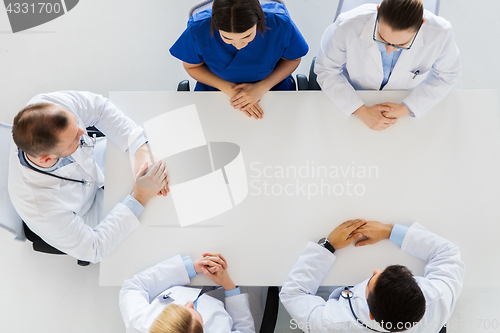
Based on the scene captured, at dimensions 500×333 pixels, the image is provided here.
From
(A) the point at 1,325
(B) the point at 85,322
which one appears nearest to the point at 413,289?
(B) the point at 85,322

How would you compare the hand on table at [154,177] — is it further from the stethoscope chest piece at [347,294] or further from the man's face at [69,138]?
the stethoscope chest piece at [347,294]

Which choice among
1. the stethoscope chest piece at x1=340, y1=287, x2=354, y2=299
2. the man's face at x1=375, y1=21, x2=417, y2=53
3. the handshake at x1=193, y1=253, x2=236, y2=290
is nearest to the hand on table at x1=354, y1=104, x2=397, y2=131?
the man's face at x1=375, y1=21, x2=417, y2=53

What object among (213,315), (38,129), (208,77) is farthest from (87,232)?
(208,77)

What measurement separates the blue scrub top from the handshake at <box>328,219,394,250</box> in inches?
29.6

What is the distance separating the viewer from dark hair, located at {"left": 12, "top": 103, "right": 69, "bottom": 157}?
48.8 inches

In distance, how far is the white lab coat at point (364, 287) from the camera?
1.31 metres

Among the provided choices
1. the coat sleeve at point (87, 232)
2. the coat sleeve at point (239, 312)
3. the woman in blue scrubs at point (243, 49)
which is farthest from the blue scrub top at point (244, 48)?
the coat sleeve at point (239, 312)

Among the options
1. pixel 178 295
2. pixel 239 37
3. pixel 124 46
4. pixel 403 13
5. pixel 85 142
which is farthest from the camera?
pixel 124 46

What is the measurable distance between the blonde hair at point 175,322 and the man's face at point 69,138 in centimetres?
68

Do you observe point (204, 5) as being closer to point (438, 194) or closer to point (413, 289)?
point (438, 194)

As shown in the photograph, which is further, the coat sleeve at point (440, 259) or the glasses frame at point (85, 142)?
the glasses frame at point (85, 142)

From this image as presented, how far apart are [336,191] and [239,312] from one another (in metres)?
0.65

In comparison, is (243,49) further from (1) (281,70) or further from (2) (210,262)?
(2) (210,262)

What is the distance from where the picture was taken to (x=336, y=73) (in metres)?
1.54
